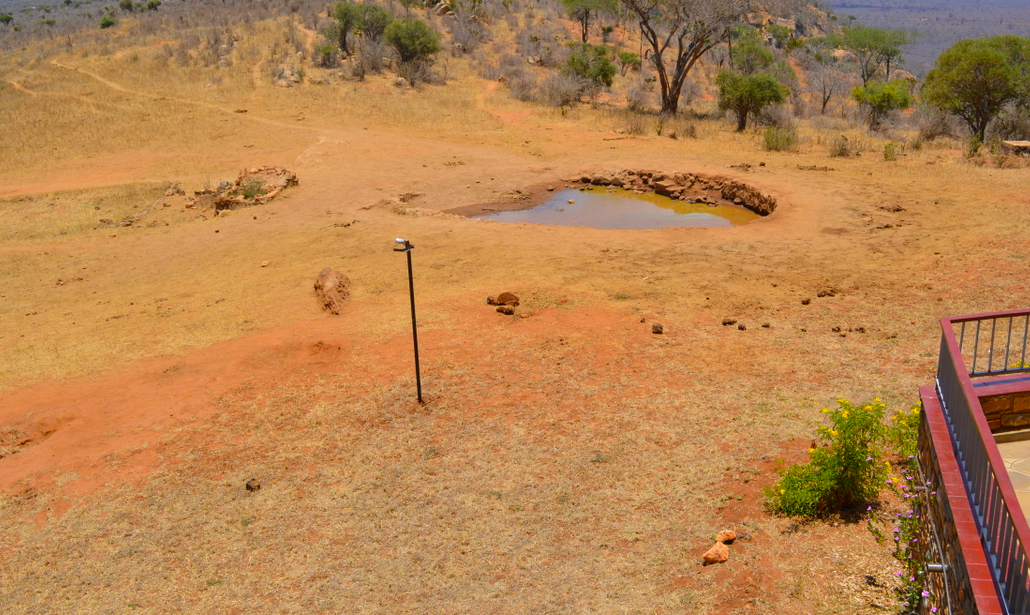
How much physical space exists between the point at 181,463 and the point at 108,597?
1813 mm

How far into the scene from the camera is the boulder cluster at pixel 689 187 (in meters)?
16.1

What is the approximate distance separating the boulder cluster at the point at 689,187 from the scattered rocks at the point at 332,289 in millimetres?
8041

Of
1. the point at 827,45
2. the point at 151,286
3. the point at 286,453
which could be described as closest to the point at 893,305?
the point at 286,453

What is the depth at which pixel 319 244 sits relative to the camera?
45.4 ft

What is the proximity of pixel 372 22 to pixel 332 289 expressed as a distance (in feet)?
88.8

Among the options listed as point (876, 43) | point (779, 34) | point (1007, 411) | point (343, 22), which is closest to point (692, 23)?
point (343, 22)

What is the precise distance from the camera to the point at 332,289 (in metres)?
11.1

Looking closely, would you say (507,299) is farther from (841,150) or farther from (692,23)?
(692,23)

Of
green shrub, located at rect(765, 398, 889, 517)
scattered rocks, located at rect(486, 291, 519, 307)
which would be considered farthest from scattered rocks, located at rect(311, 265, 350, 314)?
green shrub, located at rect(765, 398, 889, 517)

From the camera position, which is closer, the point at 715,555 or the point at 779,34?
the point at 715,555

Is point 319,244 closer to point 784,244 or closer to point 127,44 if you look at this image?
point 784,244

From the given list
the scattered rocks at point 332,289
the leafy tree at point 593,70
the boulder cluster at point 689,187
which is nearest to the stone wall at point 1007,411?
the scattered rocks at point 332,289

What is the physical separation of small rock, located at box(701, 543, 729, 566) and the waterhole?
10.1 meters

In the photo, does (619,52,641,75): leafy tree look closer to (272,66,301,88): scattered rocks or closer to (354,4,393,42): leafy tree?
(354,4,393,42): leafy tree
